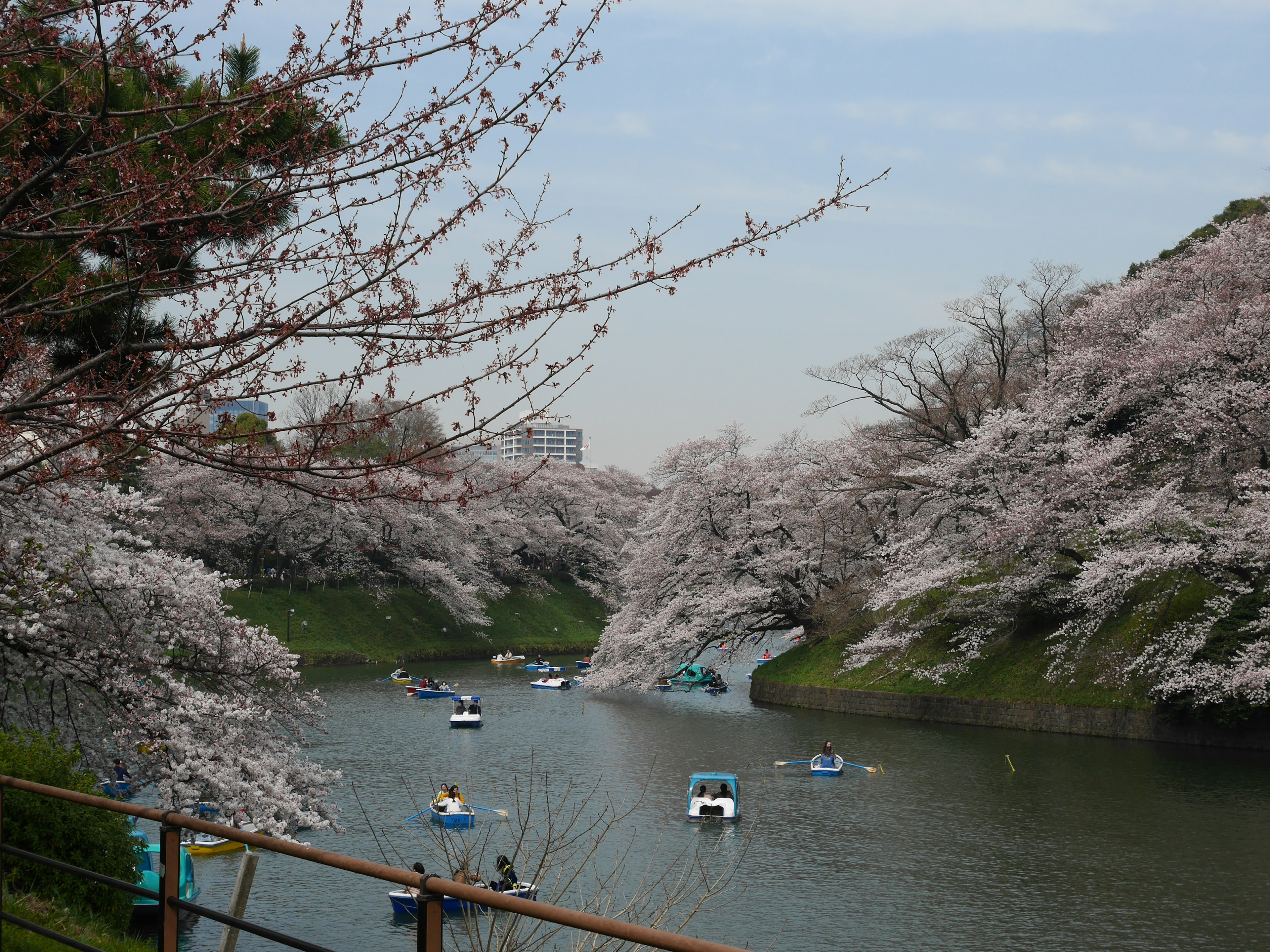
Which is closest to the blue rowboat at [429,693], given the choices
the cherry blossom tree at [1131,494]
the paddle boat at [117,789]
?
the cherry blossom tree at [1131,494]

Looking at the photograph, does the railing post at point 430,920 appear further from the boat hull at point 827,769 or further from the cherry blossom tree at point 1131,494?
the cherry blossom tree at point 1131,494

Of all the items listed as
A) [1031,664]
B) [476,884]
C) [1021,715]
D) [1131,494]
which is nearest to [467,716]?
[1021,715]

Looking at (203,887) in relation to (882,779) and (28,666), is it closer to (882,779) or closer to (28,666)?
(28,666)

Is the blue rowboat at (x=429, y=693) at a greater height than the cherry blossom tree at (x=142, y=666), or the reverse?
the cherry blossom tree at (x=142, y=666)

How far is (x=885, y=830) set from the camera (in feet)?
66.6

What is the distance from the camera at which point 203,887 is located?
645 inches

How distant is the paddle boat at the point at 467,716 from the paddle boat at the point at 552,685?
9547 millimetres

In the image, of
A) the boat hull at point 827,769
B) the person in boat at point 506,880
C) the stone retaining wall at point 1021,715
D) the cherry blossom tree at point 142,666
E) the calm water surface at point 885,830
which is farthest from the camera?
the stone retaining wall at point 1021,715

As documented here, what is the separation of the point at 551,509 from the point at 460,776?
49305mm

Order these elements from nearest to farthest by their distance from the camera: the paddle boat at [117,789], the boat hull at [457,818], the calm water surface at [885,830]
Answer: the paddle boat at [117,789] → the calm water surface at [885,830] → the boat hull at [457,818]

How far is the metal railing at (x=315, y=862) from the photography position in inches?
99.6

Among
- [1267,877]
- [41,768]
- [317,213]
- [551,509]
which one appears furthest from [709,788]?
[551,509]

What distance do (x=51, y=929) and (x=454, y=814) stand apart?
1323cm

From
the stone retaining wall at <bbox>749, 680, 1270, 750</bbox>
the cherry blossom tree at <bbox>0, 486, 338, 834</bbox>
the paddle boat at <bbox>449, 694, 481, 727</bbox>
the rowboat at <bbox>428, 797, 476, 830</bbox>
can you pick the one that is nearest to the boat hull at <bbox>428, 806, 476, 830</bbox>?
the rowboat at <bbox>428, 797, 476, 830</bbox>
